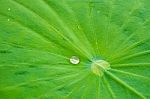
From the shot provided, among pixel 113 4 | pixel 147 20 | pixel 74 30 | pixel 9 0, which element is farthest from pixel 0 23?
pixel 147 20

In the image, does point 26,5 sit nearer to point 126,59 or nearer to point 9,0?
point 9,0

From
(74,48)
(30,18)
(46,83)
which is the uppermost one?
(30,18)

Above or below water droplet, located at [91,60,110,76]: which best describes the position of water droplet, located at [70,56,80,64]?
above

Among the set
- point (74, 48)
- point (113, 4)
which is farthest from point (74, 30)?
point (113, 4)

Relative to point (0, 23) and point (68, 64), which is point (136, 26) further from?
point (0, 23)

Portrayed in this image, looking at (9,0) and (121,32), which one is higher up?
(9,0)

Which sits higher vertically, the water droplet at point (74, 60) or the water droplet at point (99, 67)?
the water droplet at point (74, 60)
